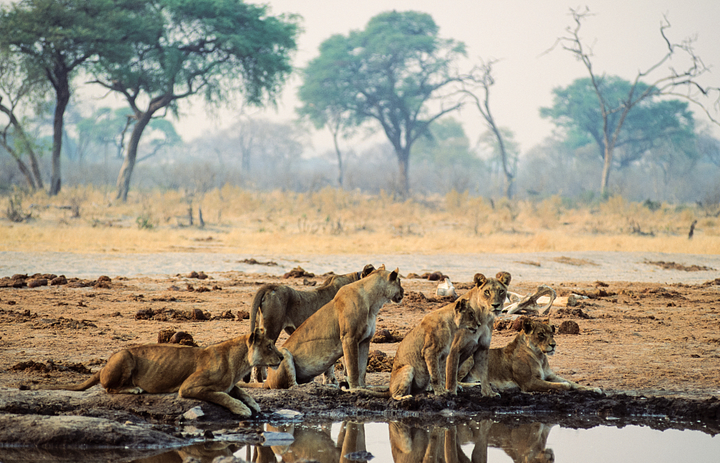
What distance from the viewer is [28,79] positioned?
30.2 m

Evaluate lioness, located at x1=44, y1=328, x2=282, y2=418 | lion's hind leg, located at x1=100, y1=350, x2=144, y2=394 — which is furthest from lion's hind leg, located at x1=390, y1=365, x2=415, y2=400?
lion's hind leg, located at x1=100, y1=350, x2=144, y2=394

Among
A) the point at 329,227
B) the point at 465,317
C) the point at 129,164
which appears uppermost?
the point at 129,164

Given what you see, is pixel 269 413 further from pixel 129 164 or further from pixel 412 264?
pixel 129 164

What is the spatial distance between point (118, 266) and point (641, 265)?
40.6ft

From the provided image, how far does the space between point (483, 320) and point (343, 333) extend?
1.10m

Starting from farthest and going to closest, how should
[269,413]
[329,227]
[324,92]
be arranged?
1. [324,92]
2. [329,227]
3. [269,413]

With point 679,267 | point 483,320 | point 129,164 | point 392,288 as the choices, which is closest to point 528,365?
point 483,320

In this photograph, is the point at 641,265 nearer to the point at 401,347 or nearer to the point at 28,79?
the point at 401,347

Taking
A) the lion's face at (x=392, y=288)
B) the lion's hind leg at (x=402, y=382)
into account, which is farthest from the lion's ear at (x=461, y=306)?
the lion's hind leg at (x=402, y=382)

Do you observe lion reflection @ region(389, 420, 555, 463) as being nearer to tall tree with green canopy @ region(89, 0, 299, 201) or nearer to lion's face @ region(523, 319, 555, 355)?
lion's face @ region(523, 319, 555, 355)

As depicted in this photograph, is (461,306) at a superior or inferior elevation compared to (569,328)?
superior

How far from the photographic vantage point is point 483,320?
561 centimetres

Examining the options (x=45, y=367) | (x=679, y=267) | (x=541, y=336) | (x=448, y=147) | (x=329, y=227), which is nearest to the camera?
(x=541, y=336)

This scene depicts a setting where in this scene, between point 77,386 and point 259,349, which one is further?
point 77,386
